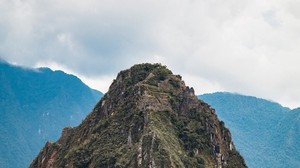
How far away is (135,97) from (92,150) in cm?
1380

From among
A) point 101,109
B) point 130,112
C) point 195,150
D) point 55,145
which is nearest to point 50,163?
point 55,145

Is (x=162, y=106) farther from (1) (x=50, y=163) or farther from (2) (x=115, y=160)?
(1) (x=50, y=163)

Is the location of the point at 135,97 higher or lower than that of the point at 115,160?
higher

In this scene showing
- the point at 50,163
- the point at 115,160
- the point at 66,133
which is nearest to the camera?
the point at 115,160

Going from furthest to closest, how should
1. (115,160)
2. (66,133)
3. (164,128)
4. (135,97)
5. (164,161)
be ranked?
(66,133), (135,97), (164,128), (115,160), (164,161)

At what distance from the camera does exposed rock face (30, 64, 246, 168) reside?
102 metres

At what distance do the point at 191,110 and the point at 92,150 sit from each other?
22.1m

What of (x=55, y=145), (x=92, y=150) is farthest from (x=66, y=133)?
(x=92, y=150)

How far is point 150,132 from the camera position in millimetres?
102625

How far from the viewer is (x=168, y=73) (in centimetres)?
13038

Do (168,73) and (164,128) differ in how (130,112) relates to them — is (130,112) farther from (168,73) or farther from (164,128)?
(168,73)

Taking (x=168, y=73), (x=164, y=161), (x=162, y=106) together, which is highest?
(x=168, y=73)

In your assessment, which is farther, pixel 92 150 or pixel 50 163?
pixel 50 163

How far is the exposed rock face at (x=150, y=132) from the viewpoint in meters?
102
